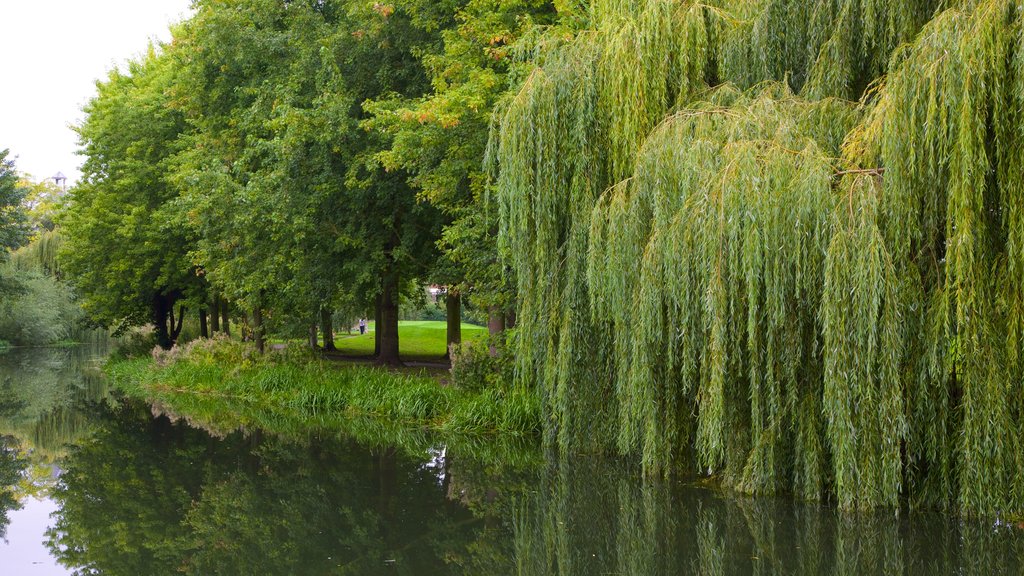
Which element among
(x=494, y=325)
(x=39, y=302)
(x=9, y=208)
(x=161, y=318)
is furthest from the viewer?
(x=39, y=302)

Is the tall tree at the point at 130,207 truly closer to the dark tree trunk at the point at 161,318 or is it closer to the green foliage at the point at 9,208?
the dark tree trunk at the point at 161,318

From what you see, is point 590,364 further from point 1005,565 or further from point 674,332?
point 1005,565

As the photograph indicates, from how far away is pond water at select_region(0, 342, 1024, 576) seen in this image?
23.7 feet

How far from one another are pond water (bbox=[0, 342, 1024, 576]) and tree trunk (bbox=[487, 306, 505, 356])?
2.49 meters

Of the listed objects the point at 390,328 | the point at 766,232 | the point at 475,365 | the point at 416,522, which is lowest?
the point at 416,522

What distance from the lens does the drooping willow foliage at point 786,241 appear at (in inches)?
292

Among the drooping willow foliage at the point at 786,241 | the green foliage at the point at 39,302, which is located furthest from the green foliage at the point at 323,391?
the green foliage at the point at 39,302

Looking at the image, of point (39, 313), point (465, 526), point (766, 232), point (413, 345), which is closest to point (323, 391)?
point (465, 526)

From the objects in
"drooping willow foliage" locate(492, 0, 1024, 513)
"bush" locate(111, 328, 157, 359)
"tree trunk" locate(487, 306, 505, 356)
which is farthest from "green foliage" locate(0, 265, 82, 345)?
"drooping willow foliage" locate(492, 0, 1024, 513)

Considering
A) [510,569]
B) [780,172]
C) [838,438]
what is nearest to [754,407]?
[838,438]

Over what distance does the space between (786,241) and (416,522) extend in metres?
4.35

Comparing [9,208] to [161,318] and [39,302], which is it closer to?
[161,318]

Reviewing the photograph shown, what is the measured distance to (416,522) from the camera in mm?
8758

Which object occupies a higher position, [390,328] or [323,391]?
[390,328]
